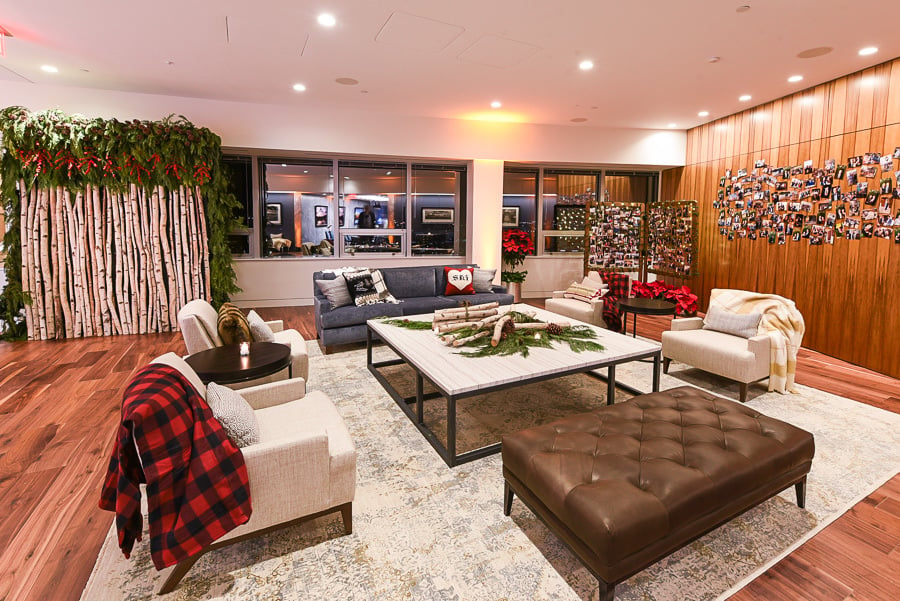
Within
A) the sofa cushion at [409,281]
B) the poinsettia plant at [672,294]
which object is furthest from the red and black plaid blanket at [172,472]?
the poinsettia plant at [672,294]

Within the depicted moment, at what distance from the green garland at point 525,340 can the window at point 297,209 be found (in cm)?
457

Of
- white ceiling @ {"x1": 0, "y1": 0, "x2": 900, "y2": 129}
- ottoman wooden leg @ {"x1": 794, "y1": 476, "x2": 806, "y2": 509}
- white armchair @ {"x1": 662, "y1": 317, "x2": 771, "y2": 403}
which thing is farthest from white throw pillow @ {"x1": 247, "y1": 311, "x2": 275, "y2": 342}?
white armchair @ {"x1": 662, "y1": 317, "x2": 771, "y2": 403}

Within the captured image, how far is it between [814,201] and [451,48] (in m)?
4.38

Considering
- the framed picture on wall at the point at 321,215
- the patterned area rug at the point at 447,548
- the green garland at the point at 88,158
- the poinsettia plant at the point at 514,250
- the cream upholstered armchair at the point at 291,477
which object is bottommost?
the patterned area rug at the point at 447,548

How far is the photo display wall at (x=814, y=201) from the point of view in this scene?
14.3 feet

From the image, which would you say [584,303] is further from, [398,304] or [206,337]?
[206,337]

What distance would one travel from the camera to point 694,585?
5.73 feet

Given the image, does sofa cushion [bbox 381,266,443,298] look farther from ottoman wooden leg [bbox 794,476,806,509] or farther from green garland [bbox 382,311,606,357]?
ottoman wooden leg [bbox 794,476,806,509]

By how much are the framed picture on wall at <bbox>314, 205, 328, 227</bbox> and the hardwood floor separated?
403cm

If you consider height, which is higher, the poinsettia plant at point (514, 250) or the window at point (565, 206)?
the window at point (565, 206)

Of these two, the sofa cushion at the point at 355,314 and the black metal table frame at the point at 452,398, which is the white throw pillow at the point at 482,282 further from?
the black metal table frame at the point at 452,398

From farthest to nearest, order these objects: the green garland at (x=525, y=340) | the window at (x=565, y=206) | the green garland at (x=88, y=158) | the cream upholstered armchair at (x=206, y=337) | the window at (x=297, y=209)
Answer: the window at (x=565, y=206) < the window at (x=297, y=209) < the green garland at (x=88, y=158) < the green garland at (x=525, y=340) < the cream upholstered armchair at (x=206, y=337)

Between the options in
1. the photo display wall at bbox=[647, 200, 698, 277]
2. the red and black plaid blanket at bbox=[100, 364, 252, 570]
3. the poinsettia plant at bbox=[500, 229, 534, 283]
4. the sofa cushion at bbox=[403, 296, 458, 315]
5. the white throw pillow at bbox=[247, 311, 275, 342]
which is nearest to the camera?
the red and black plaid blanket at bbox=[100, 364, 252, 570]

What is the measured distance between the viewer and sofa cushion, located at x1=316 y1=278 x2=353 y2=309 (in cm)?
494
